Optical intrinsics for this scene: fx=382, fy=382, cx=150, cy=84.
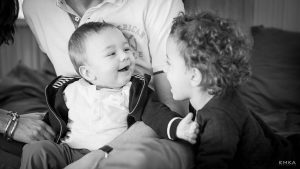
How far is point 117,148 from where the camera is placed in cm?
95

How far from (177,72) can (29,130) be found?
484 millimetres

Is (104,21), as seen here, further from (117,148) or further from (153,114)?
(117,148)

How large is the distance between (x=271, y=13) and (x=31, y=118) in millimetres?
1645

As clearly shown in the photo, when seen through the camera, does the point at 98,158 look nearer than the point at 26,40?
Yes

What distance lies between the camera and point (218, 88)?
999mm

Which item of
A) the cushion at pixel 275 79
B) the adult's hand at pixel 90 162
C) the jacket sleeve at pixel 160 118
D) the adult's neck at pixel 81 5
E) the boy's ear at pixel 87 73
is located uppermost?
the adult's neck at pixel 81 5

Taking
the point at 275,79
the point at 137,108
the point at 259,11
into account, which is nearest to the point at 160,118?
the point at 137,108

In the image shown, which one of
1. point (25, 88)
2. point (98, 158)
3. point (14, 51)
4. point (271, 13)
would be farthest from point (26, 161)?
point (14, 51)

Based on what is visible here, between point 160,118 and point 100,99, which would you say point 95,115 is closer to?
point 100,99

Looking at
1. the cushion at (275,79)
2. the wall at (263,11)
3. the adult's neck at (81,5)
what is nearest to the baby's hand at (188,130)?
the adult's neck at (81,5)

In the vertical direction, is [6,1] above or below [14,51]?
above

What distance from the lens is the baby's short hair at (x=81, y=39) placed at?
44.8 inches

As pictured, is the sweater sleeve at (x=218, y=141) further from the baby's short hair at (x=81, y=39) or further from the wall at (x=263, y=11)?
the wall at (x=263, y=11)

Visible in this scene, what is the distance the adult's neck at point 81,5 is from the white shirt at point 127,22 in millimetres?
35
